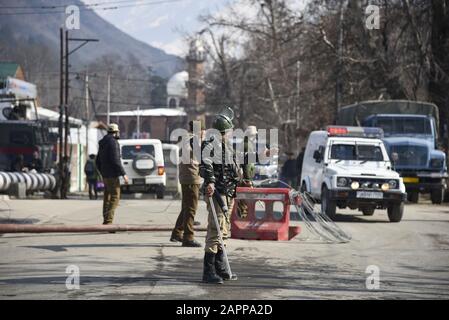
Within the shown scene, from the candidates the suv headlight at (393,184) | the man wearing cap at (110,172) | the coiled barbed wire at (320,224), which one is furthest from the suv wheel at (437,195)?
the man wearing cap at (110,172)

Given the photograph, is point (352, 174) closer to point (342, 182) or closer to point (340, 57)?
point (342, 182)

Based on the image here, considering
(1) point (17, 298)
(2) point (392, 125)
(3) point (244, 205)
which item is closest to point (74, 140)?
(2) point (392, 125)

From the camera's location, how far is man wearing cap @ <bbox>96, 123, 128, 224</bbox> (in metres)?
15.6

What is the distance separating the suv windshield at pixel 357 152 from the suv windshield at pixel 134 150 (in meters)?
12.1

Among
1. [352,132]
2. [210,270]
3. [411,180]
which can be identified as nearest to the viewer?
[210,270]

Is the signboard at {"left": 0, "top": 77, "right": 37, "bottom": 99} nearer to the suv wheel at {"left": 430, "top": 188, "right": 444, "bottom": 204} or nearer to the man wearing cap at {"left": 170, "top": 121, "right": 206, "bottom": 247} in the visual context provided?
the suv wheel at {"left": 430, "top": 188, "right": 444, "bottom": 204}

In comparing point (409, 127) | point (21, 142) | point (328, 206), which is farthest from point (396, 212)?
point (21, 142)

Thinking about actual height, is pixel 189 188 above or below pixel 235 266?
above

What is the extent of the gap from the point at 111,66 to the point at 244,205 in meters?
73.9

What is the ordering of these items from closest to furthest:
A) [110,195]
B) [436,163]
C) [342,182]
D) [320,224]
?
[110,195] → [320,224] → [342,182] → [436,163]

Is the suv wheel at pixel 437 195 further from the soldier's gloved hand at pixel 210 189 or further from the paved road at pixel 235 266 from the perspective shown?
the soldier's gloved hand at pixel 210 189

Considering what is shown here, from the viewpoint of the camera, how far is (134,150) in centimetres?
3222

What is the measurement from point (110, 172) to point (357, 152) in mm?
7601

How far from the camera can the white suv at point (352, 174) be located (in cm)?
1920
